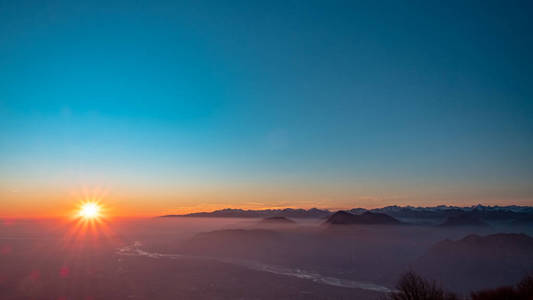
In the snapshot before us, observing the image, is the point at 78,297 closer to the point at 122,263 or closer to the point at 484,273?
the point at 122,263

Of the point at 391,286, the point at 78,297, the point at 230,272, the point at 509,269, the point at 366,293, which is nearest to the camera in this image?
the point at 78,297

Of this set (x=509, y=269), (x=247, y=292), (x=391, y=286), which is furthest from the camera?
(x=509, y=269)

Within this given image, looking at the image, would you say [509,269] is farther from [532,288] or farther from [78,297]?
[78,297]

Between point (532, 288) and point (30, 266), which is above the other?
point (532, 288)

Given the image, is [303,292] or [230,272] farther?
[230,272]

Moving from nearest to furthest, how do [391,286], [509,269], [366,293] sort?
[366,293], [391,286], [509,269]

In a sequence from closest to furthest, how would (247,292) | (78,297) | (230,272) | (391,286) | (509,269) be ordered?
(78,297)
(247,292)
(391,286)
(230,272)
(509,269)

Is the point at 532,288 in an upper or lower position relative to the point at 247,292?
upper

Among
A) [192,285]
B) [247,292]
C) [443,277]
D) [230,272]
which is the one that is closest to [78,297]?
[192,285]

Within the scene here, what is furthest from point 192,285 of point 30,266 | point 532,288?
point 532,288

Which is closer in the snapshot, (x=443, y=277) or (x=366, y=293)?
(x=366, y=293)
